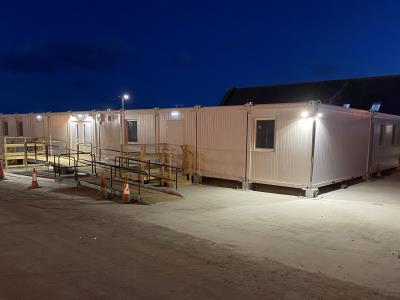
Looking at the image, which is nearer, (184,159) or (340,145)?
(340,145)

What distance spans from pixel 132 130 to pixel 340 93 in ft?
62.9

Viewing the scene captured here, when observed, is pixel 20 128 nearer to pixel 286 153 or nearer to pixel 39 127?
pixel 39 127

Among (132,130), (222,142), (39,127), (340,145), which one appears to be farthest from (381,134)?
(39,127)

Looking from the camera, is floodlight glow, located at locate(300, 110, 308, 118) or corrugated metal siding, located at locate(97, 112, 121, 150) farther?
corrugated metal siding, located at locate(97, 112, 121, 150)

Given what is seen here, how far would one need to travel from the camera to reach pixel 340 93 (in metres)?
28.2

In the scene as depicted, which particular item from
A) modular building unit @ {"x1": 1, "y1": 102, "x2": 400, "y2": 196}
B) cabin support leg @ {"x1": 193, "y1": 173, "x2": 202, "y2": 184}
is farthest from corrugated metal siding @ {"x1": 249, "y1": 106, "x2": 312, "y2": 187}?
cabin support leg @ {"x1": 193, "y1": 173, "x2": 202, "y2": 184}

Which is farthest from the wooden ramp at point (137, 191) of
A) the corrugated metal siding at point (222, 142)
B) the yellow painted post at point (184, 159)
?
the corrugated metal siding at point (222, 142)

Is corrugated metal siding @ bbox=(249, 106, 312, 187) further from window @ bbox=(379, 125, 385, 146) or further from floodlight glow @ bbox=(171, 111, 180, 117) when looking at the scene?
window @ bbox=(379, 125, 385, 146)

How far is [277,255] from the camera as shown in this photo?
5.86 m

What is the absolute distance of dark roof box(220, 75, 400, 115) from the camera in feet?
86.8

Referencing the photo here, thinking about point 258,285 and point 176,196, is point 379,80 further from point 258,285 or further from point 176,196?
point 258,285

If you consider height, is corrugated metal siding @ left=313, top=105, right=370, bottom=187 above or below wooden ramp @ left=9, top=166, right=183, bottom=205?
above

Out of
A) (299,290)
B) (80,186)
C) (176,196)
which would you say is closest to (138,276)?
(299,290)

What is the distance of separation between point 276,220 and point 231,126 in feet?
17.5
